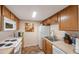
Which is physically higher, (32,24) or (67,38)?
(32,24)

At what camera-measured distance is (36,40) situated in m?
6.02

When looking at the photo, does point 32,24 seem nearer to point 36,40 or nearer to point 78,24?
point 36,40

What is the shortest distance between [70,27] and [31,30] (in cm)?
416
